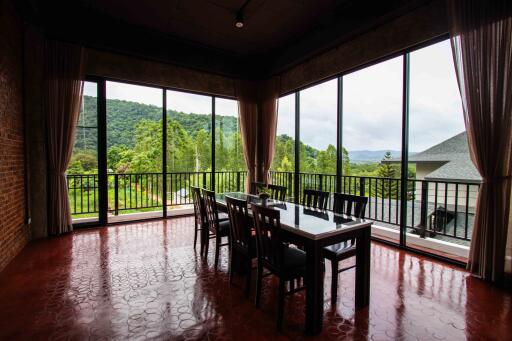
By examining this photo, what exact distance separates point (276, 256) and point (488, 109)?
264 cm

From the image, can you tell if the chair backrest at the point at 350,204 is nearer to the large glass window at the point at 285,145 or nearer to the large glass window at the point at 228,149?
the large glass window at the point at 285,145

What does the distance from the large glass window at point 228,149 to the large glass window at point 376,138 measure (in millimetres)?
2565

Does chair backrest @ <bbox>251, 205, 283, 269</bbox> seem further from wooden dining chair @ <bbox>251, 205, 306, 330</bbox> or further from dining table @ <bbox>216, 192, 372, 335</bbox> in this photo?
dining table @ <bbox>216, 192, 372, 335</bbox>

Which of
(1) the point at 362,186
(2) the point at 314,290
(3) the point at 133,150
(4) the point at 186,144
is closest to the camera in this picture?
(2) the point at 314,290

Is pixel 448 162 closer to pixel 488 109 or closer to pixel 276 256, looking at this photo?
pixel 488 109

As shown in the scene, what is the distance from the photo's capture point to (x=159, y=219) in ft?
16.4

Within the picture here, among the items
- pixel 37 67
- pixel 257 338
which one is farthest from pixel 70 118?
pixel 257 338

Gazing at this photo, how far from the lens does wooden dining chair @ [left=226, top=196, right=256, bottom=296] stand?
2.29 metres

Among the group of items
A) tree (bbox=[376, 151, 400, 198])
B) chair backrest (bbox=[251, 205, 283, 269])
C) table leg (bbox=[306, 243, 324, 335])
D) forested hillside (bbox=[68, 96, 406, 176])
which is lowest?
table leg (bbox=[306, 243, 324, 335])

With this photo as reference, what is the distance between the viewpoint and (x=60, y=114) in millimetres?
3877

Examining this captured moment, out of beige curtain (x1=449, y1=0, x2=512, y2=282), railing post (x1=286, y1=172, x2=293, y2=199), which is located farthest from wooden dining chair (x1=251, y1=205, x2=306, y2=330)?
railing post (x1=286, y1=172, x2=293, y2=199)

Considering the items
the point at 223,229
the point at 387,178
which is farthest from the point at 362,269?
the point at 387,178

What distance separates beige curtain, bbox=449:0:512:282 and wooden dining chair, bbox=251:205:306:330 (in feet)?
6.70

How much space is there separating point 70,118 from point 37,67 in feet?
2.68
